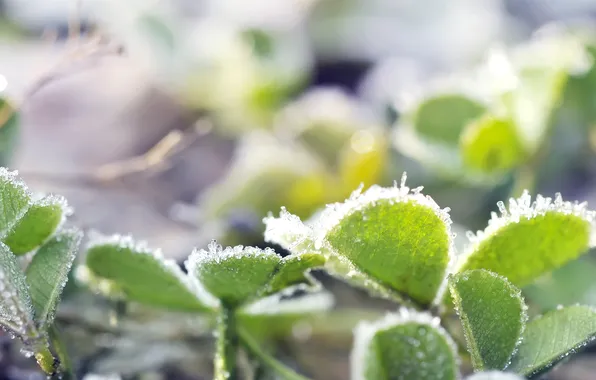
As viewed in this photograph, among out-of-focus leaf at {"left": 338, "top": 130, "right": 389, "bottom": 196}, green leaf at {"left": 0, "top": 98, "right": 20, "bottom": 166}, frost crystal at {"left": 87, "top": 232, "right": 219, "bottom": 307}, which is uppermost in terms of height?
out-of-focus leaf at {"left": 338, "top": 130, "right": 389, "bottom": 196}

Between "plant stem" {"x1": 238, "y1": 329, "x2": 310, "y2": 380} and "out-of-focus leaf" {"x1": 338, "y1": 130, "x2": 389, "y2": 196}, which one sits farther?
"out-of-focus leaf" {"x1": 338, "y1": 130, "x2": 389, "y2": 196}

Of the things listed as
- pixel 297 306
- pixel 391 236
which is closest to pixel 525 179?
pixel 297 306

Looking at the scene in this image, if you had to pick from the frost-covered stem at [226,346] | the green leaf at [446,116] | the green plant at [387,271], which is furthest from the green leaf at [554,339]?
the green leaf at [446,116]

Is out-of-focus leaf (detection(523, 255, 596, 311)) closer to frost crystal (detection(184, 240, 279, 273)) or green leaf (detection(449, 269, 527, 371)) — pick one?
green leaf (detection(449, 269, 527, 371))

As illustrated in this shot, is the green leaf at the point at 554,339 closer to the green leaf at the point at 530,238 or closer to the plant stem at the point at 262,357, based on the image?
the green leaf at the point at 530,238

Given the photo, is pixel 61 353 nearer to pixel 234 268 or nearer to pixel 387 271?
pixel 234 268

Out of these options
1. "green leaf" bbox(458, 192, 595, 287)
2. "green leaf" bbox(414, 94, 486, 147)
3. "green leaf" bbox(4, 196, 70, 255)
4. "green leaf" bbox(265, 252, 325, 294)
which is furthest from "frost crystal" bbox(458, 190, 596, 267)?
"green leaf" bbox(414, 94, 486, 147)

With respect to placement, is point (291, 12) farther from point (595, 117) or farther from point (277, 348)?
point (277, 348)

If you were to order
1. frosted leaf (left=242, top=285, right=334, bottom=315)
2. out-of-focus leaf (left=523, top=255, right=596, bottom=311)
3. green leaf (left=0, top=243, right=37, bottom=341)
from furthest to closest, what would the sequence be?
out-of-focus leaf (left=523, top=255, right=596, bottom=311)
frosted leaf (left=242, top=285, right=334, bottom=315)
green leaf (left=0, top=243, right=37, bottom=341)
